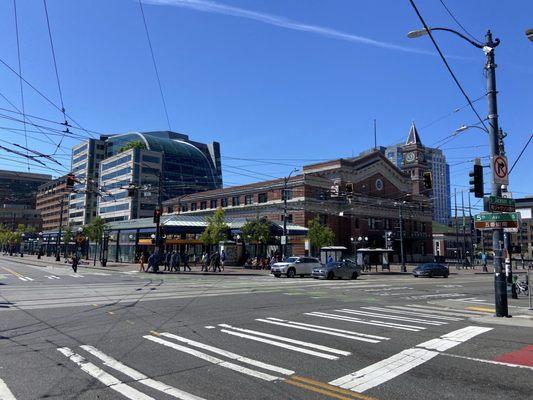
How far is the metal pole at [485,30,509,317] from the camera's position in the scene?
45.6 ft

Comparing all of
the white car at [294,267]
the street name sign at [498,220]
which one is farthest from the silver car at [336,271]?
the street name sign at [498,220]

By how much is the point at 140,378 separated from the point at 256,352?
2.38m

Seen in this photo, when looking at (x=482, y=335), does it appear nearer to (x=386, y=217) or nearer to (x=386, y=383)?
(x=386, y=383)

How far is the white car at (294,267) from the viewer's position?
36.2 metres

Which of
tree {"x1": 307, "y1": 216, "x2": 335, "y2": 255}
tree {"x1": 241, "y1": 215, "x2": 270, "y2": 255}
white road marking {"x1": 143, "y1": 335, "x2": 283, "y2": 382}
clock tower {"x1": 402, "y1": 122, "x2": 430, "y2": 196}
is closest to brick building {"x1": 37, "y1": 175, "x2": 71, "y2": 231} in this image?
clock tower {"x1": 402, "y1": 122, "x2": 430, "y2": 196}

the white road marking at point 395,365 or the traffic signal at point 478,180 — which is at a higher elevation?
the traffic signal at point 478,180

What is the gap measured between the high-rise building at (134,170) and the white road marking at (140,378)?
312 ft

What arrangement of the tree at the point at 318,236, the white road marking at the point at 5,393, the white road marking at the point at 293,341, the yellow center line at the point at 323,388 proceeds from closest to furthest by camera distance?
1. the white road marking at the point at 5,393
2. the yellow center line at the point at 323,388
3. the white road marking at the point at 293,341
4. the tree at the point at 318,236

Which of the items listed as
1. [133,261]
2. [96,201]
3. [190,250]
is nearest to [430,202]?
[190,250]

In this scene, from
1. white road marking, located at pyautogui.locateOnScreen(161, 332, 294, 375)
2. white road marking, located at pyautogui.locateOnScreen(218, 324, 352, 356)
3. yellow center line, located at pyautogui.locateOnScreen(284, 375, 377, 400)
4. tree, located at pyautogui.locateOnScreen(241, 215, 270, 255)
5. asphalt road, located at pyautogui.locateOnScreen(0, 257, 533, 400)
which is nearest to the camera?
yellow center line, located at pyautogui.locateOnScreen(284, 375, 377, 400)

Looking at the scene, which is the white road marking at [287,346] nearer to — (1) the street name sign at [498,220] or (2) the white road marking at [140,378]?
(2) the white road marking at [140,378]

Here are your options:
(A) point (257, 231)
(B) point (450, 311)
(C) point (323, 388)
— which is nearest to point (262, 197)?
(A) point (257, 231)

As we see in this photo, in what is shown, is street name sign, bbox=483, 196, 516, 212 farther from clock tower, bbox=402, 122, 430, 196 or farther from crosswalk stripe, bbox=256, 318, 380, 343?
clock tower, bbox=402, 122, 430, 196

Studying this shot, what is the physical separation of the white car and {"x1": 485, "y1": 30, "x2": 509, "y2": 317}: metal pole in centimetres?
2181
